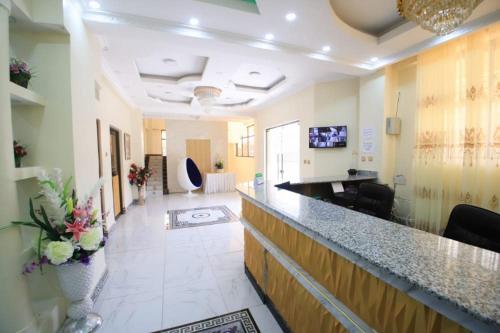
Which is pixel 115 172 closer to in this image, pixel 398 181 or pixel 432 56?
pixel 398 181

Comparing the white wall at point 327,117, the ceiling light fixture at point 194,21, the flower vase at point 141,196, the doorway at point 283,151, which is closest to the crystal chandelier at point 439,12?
the ceiling light fixture at point 194,21

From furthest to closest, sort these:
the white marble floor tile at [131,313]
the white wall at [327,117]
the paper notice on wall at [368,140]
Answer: the white wall at [327,117] < the paper notice on wall at [368,140] < the white marble floor tile at [131,313]

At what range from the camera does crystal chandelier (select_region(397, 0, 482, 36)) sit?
5.06 ft

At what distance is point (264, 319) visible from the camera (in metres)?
1.91

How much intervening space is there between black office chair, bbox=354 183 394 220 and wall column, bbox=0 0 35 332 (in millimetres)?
2953

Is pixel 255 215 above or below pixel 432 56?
below

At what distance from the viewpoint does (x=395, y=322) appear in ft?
Answer: 2.74

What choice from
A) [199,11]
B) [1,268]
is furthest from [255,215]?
[199,11]

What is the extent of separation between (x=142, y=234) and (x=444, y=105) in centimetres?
519

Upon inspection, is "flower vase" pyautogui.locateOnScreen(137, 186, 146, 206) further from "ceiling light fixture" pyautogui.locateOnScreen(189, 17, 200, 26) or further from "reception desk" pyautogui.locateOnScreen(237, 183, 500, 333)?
"reception desk" pyautogui.locateOnScreen(237, 183, 500, 333)

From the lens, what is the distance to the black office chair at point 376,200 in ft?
6.97

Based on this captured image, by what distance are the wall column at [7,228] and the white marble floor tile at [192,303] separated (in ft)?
3.23

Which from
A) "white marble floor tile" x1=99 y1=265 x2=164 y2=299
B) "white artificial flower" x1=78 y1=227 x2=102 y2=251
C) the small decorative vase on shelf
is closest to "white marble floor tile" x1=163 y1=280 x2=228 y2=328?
"white marble floor tile" x1=99 y1=265 x2=164 y2=299

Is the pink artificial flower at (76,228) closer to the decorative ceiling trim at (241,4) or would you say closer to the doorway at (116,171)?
the decorative ceiling trim at (241,4)
